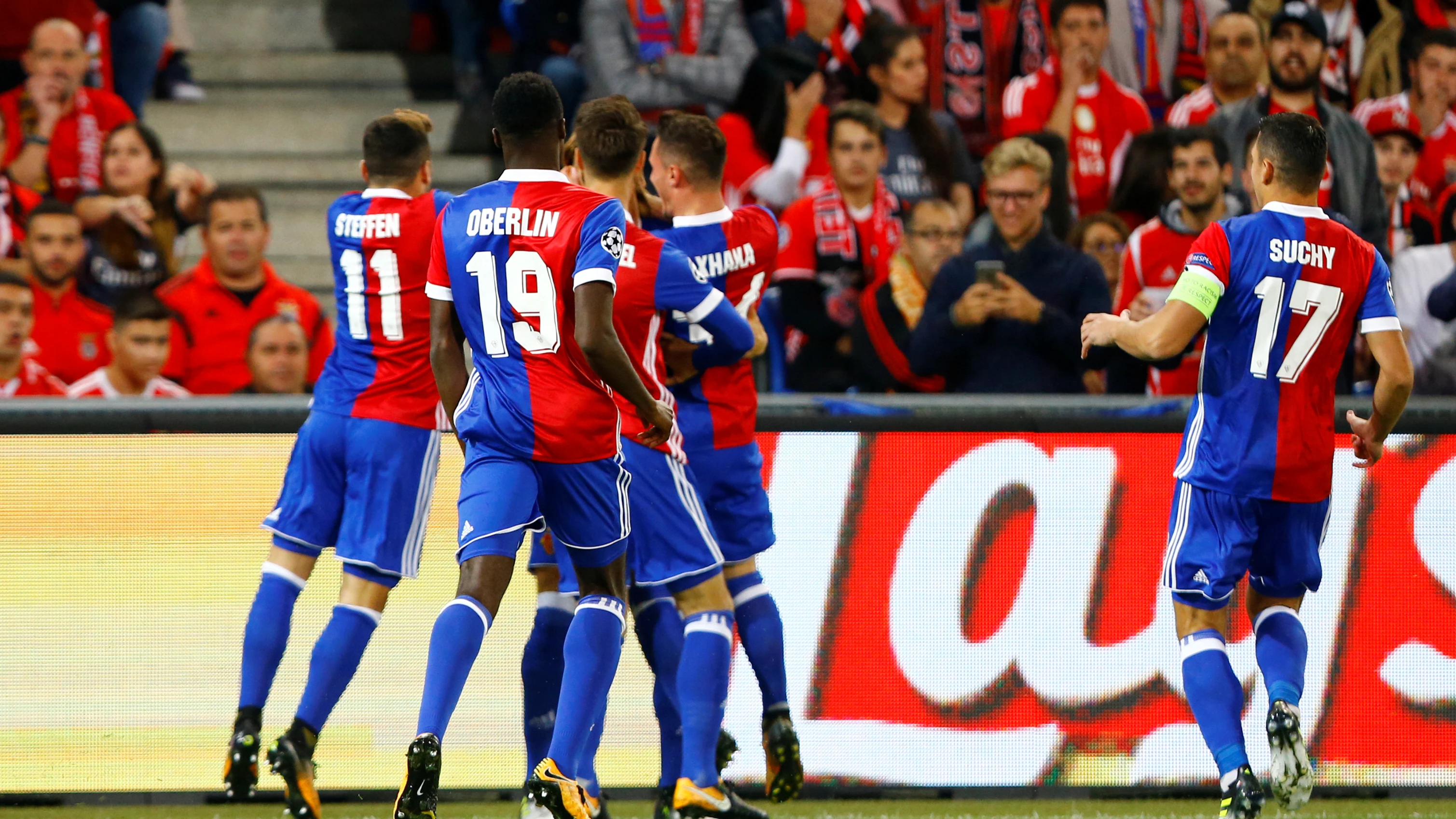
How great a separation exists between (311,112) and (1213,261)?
A: 7.00m

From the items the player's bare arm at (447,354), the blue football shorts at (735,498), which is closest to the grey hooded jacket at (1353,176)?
the blue football shorts at (735,498)

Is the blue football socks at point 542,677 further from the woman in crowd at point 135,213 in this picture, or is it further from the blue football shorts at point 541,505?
the woman in crowd at point 135,213

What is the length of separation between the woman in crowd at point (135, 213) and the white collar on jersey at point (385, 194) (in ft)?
8.84

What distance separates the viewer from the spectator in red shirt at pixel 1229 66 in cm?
892

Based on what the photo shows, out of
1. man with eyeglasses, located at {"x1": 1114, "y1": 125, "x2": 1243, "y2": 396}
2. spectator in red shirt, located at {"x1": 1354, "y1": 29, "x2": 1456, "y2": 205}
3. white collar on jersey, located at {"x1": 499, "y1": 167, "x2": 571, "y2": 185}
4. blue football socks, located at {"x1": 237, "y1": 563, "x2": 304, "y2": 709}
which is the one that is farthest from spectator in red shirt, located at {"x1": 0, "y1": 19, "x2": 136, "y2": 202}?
spectator in red shirt, located at {"x1": 1354, "y1": 29, "x2": 1456, "y2": 205}

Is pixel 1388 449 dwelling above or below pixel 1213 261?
below

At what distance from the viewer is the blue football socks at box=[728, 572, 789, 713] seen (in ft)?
18.2

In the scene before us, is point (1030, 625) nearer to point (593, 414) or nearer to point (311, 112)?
point (593, 414)

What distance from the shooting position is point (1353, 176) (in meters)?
8.26

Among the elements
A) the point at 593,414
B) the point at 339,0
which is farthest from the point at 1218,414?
the point at 339,0

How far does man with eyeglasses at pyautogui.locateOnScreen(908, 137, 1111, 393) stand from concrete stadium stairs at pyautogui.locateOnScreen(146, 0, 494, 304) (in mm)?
3707

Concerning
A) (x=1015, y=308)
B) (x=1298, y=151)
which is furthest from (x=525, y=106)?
(x=1015, y=308)

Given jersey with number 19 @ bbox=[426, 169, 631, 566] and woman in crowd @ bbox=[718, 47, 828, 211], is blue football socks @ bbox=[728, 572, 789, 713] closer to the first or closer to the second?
jersey with number 19 @ bbox=[426, 169, 631, 566]

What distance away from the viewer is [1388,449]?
19.7 ft
